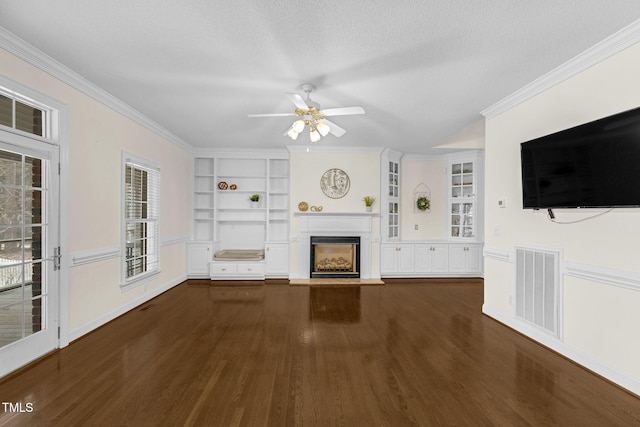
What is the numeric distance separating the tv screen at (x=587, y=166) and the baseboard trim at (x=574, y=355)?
1.37 metres

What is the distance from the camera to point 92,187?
346 centimetres

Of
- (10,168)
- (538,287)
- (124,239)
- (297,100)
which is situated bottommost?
(538,287)

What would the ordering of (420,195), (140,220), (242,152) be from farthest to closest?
(420,195) → (242,152) → (140,220)

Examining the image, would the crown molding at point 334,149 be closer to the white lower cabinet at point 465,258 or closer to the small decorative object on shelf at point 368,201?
the small decorative object on shelf at point 368,201

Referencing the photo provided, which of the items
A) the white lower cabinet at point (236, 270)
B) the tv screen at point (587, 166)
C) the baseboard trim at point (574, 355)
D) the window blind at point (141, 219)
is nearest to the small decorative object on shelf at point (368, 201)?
the white lower cabinet at point (236, 270)

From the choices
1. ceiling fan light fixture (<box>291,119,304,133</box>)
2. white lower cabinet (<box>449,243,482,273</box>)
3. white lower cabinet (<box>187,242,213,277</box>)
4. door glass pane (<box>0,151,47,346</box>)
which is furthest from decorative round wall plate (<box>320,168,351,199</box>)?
door glass pane (<box>0,151,47,346</box>)

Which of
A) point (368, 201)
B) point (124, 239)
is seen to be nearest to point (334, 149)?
point (368, 201)

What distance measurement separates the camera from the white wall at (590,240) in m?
2.38

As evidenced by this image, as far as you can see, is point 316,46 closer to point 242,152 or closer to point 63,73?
point 63,73

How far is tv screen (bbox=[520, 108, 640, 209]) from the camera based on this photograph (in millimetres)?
2221

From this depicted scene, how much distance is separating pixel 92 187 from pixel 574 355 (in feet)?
17.6

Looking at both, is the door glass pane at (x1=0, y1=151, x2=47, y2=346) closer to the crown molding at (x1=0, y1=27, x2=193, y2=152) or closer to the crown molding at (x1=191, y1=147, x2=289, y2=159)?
the crown molding at (x1=0, y1=27, x2=193, y2=152)

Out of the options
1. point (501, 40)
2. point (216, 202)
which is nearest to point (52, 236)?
point (216, 202)

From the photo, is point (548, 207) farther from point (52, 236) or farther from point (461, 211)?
point (52, 236)
